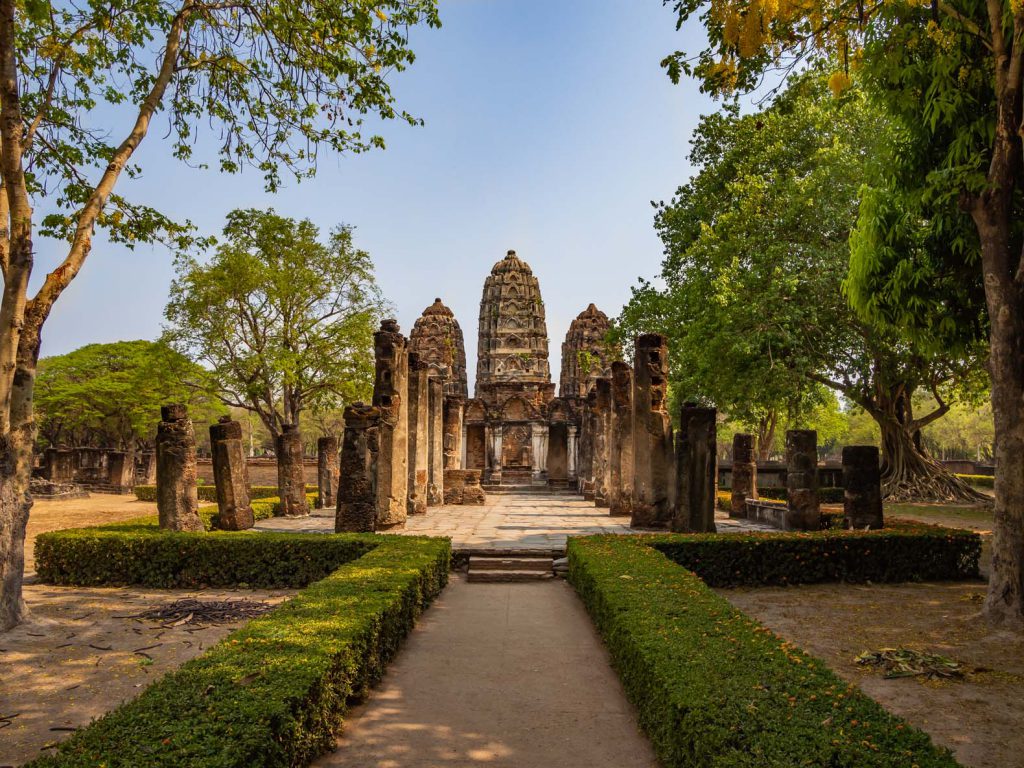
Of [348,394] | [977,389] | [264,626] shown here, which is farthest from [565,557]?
[977,389]

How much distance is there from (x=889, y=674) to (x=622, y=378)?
36.2 feet

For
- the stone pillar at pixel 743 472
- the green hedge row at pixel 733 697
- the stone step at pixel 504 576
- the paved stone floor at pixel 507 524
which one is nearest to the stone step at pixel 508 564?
the stone step at pixel 504 576

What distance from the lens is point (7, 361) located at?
24.0 feet

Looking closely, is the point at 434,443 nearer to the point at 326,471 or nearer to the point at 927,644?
the point at 326,471

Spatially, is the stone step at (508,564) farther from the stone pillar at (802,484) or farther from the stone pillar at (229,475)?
the stone pillar at (802,484)

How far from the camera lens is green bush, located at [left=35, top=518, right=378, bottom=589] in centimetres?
983

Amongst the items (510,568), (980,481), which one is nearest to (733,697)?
(510,568)

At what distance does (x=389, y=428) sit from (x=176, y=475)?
12.6ft

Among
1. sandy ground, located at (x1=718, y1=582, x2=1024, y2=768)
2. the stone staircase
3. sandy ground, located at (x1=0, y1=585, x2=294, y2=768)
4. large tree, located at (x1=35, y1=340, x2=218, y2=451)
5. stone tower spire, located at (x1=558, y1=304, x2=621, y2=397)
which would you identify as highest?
stone tower spire, located at (x1=558, y1=304, x2=621, y2=397)

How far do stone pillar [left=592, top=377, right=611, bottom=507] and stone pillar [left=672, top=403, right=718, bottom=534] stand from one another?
6.96 metres

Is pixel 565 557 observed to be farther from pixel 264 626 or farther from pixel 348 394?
pixel 348 394

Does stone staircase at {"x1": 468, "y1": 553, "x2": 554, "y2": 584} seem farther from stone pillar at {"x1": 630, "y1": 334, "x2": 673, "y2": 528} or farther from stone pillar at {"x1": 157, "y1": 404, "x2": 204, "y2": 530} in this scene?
stone pillar at {"x1": 157, "y1": 404, "x2": 204, "y2": 530}

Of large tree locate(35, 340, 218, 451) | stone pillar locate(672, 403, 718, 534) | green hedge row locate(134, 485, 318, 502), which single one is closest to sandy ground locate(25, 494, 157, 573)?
green hedge row locate(134, 485, 318, 502)

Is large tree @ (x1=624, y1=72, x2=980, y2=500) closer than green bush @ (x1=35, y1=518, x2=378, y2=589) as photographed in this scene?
No
